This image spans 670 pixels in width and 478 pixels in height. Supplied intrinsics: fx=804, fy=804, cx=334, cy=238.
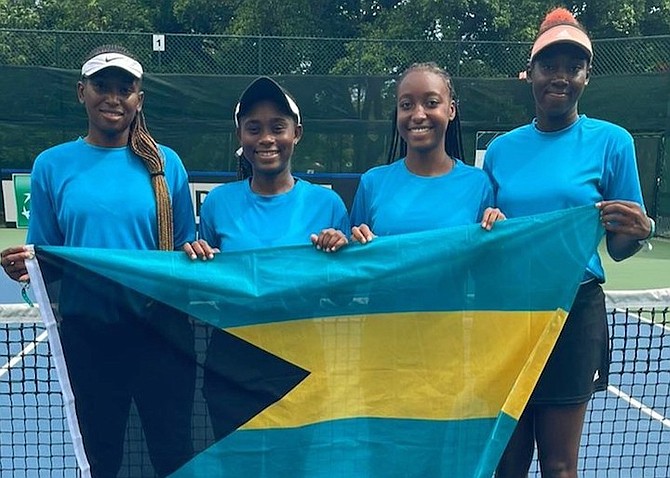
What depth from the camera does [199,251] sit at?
2064mm

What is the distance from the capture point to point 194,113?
421 inches

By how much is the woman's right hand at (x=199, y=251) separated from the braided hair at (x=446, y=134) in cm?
65

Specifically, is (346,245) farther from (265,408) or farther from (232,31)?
(232,31)

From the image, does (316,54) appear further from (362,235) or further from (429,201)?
(362,235)

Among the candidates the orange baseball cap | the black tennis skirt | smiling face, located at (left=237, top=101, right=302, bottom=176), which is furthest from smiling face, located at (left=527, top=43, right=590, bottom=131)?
smiling face, located at (left=237, top=101, right=302, bottom=176)

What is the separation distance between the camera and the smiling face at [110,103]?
216 cm

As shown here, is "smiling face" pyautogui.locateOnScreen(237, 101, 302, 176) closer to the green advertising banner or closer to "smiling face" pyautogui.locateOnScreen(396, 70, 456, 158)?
"smiling face" pyautogui.locateOnScreen(396, 70, 456, 158)

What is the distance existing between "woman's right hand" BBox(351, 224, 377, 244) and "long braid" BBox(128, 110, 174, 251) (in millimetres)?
499

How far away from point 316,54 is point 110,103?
34.4 ft

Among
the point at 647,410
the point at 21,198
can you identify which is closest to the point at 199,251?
the point at 647,410

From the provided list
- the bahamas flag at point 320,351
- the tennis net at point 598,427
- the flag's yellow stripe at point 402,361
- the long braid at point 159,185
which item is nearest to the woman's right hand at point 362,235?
the bahamas flag at point 320,351

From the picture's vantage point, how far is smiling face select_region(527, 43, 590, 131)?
2.13m

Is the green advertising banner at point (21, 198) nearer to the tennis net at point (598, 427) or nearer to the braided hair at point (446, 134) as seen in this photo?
the tennis net at point (598, 427)

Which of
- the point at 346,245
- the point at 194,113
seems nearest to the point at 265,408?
the point at 346,245
